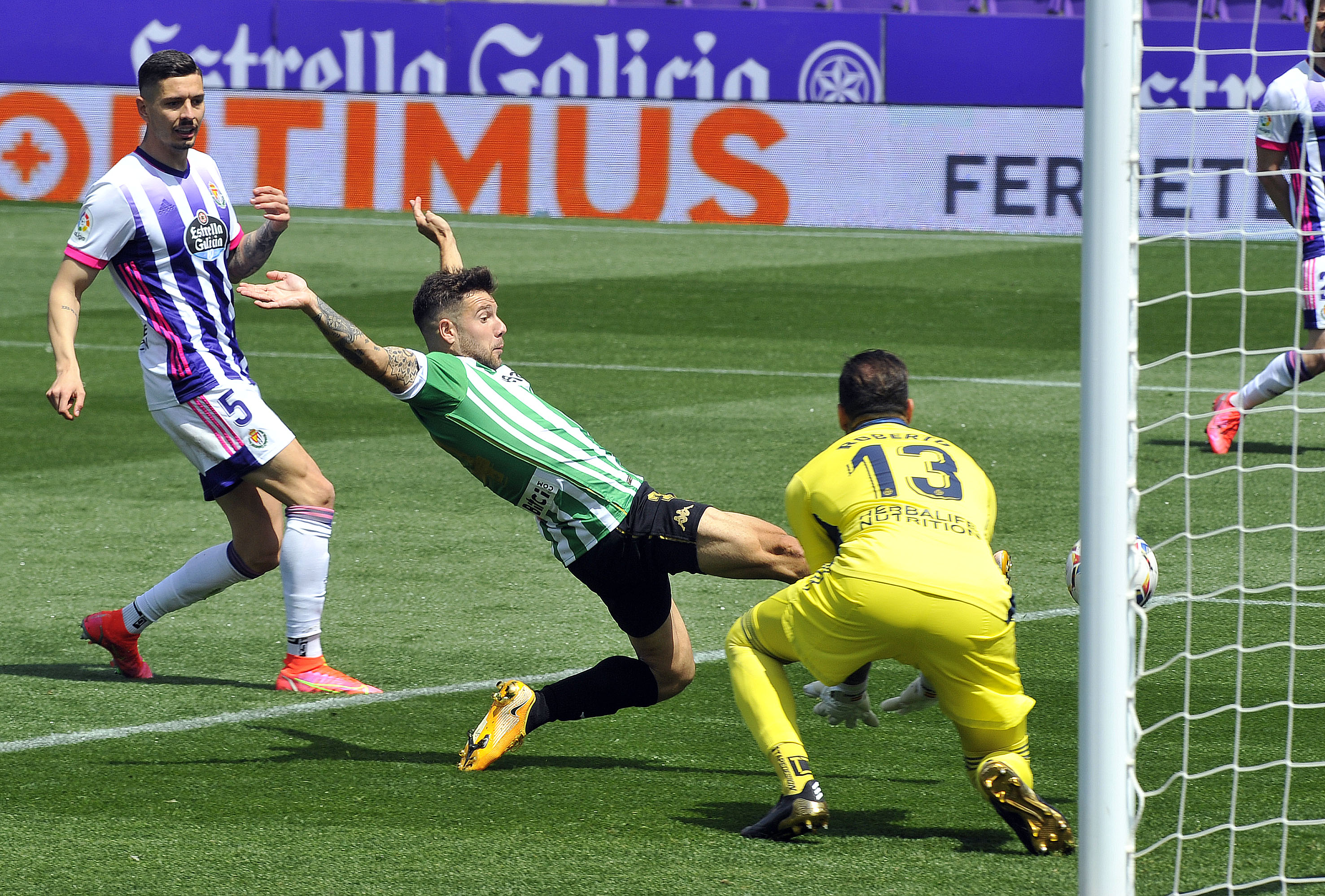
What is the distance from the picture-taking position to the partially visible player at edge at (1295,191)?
848 centimetres

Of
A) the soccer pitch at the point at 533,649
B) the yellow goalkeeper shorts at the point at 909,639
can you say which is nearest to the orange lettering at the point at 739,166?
the soccer pitch at the point at 533,649

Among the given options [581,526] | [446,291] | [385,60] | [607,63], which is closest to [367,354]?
[446,291]

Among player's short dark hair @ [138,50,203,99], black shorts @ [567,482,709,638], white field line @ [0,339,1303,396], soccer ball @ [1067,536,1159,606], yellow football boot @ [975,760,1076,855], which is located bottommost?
white field line @ [0,339,1303,396]

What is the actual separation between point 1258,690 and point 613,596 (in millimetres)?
1954

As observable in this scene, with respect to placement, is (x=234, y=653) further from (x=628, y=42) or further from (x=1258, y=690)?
(x=628, y=42)

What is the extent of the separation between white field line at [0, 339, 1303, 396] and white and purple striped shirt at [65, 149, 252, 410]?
22.0ft

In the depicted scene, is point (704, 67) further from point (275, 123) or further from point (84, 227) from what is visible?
point (84, 227)

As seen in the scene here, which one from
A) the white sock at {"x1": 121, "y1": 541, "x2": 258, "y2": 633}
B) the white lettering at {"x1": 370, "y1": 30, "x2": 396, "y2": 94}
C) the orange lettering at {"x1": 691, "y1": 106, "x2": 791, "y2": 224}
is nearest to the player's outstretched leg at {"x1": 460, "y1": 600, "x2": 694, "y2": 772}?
the white sock at {"x1": 121, "y1": 541, "x2": 258, "y2": 633}

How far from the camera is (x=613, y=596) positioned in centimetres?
497

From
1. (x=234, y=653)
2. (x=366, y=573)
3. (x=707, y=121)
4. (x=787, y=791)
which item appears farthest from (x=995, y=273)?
(x=787, y=791)

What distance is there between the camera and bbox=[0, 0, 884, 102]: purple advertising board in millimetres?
26438

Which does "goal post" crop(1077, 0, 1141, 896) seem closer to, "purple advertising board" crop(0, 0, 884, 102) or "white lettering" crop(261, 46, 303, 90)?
"purple advertising board" crop(0, 0, 884, 102)

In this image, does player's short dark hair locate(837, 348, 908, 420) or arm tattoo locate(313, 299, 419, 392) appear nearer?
player's short dark hair locate(837, 348, 908, 420)

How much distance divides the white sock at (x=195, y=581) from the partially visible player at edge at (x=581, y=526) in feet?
3.78
